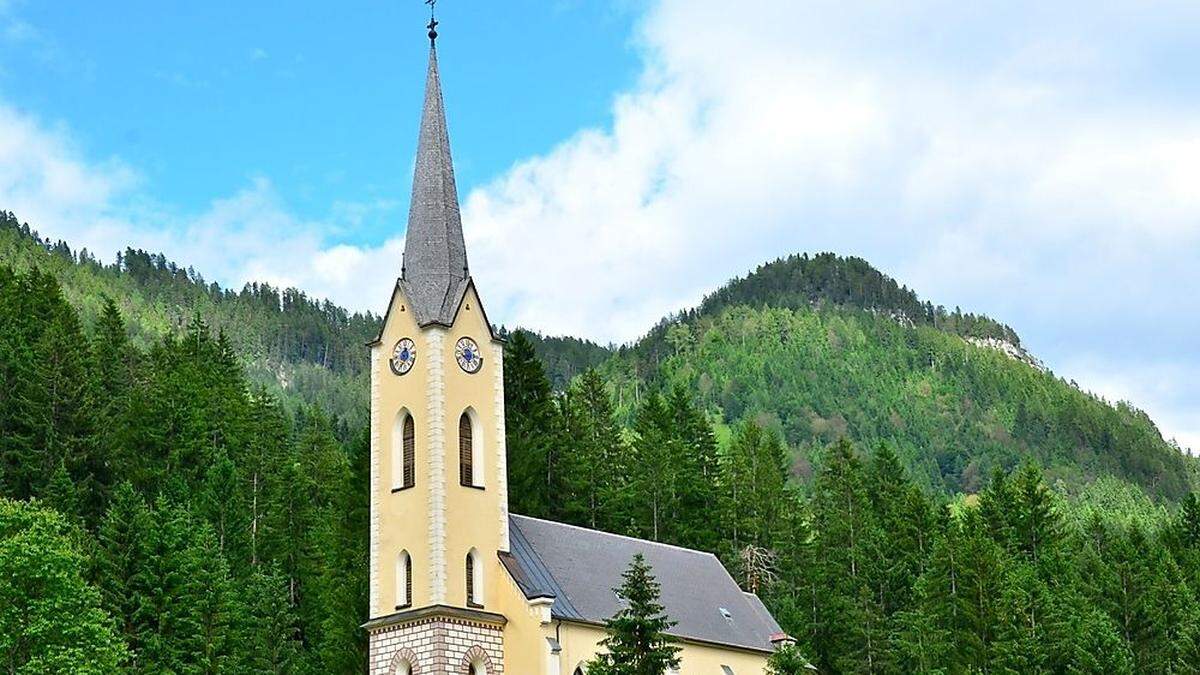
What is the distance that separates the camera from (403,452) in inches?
2253

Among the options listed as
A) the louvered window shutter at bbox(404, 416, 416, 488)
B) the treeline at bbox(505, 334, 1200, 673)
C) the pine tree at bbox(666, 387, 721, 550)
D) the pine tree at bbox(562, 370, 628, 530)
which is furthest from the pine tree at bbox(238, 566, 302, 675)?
the pine tree at bbox(666, 387, 721, 550)

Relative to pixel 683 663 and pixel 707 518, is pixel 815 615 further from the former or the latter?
pixel 683 663

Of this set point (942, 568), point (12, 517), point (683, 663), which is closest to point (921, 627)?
point (942, 568)

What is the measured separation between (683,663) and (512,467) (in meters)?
15.3

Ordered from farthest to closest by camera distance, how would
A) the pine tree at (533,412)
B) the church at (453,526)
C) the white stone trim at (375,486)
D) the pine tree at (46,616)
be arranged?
the pine tree at (533,412) → the white stone trim at (375,486) → the church at (453,526) → the pine tree at (46,616)

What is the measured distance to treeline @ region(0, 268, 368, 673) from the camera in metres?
61.2

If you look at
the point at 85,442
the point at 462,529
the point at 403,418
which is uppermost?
the point at 85,442

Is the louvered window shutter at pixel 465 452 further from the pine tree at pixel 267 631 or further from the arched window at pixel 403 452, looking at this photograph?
the pine tree at pixel 267 631

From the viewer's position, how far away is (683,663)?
59906 mm

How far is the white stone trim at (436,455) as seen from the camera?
5422 cm

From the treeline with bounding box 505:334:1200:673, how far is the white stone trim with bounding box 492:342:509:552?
13.5 metres

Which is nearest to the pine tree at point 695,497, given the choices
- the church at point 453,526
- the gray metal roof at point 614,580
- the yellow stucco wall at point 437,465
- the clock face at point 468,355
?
the gray metal roof at point 614,580

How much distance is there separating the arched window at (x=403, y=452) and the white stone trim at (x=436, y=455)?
3.72ft

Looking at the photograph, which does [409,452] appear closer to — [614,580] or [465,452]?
[465,452]
